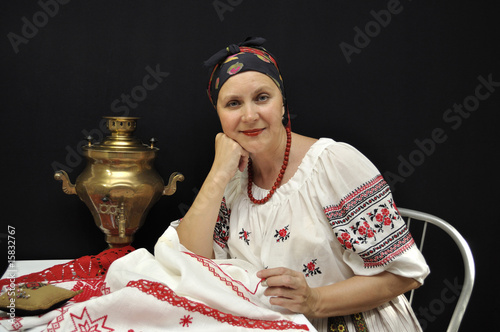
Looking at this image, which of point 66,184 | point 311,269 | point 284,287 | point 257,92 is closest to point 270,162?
point 257,92

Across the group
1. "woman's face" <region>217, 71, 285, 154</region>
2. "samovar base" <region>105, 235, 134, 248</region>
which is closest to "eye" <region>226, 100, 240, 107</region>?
"woman's face" <region>217, 71, 285, 154</region>

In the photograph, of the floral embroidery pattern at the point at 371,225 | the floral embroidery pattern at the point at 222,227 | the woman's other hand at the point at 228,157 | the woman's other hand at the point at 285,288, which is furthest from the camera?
the floral embroidery pattern at the point at 222,227

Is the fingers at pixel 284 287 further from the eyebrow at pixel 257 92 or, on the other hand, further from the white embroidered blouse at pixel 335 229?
the eyebrow at pixel 257 92

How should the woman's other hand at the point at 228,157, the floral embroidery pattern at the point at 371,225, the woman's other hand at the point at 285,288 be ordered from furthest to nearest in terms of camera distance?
1. the woman's other hand at the point at 228,157
2. the floral embroidery pattern at the point at 371,225
3. the woman's other hand at the point at 285,288

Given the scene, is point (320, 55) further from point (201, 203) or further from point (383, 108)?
point (201, 203)

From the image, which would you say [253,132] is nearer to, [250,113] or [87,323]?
[250,113]

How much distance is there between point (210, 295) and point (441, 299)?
1366 mm

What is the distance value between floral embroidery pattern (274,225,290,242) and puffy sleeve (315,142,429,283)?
133 millimetres

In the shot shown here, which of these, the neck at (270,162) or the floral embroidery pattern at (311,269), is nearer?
the floral embroidery pattern at (311,269)

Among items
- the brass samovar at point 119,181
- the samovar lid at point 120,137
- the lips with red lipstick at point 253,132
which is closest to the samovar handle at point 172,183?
the brass samovar at point 119,181

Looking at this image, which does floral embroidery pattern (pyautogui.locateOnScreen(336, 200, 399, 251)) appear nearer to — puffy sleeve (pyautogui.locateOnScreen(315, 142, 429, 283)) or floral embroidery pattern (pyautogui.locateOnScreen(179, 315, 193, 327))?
puffy sleeve (pyautogui.locateOnScreen(315, 142, 429, 283))

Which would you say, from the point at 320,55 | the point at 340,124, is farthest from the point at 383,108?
the point at 320,55

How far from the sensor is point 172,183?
1.74 m

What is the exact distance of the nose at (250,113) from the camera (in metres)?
1.41
